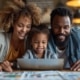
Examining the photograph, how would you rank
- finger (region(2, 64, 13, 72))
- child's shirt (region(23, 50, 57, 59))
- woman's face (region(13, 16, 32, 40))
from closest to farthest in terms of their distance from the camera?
finger (region(2, 64, 13, 72)) → child's shirt (region(23, 50, 57, 59)) → woman's face (region(13, 16, 32, 40))

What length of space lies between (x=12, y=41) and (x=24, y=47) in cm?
8

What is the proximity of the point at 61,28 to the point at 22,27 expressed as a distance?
0.24 meters

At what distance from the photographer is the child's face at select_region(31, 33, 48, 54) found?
4.28ft

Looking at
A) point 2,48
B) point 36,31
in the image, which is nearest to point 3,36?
point 2,48

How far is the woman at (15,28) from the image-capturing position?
136 centimetres

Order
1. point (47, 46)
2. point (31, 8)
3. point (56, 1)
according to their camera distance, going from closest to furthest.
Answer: point (47, 46), point (31, 8), point (56, 1)

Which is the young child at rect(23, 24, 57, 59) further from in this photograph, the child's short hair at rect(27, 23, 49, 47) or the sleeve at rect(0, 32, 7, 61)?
the sleeve at rect(0, 32, 7, 61)

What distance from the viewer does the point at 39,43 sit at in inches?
51.8

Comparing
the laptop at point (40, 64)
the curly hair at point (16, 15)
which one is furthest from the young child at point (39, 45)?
the laptop at point (40, 64)

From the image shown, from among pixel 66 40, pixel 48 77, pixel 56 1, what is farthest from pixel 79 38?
pixel 56 1

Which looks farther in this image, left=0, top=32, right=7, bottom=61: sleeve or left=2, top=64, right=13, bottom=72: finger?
left=0, top=32, right=7, bottom=61: sleeve

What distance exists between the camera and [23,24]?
4.61 ft

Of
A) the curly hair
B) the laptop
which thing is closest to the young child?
the curly hair

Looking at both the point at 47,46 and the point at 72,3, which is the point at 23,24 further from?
the point at 72,3
